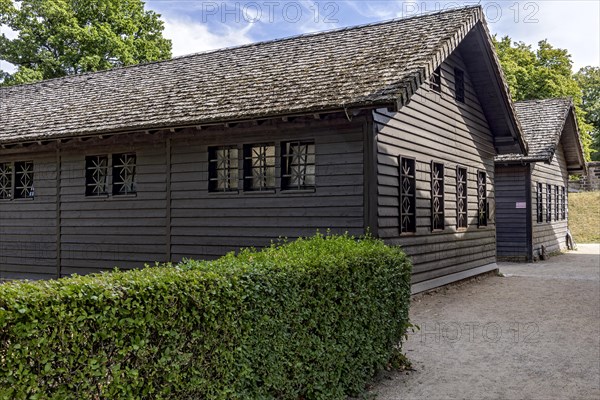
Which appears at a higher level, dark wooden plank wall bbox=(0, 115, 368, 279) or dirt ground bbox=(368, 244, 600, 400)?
dark wooden plank wall bbox=(0, 115, 368, 279)

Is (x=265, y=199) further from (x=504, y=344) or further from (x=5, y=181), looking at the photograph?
(x=5, y=181)

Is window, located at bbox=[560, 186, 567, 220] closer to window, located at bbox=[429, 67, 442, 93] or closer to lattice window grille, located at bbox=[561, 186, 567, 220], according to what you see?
lattice window grille, located at bbox=[561, 186, 567, 220]

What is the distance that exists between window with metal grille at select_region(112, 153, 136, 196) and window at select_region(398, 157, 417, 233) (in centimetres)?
598

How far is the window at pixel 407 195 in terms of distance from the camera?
38.5 ft

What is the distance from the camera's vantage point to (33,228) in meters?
14.8

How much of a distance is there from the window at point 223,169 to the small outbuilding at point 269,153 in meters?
0.03

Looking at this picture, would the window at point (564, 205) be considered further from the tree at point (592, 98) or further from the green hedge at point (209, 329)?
the tree at point (592, 98)

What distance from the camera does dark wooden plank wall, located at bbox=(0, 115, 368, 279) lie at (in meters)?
11.0

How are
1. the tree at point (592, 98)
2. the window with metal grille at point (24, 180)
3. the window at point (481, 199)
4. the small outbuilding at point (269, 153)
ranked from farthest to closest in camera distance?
the tree at point (592, 98), the window at point (481, 199), the window with metal grille at point (24, 180), the small outbuilding at point (269, 153)

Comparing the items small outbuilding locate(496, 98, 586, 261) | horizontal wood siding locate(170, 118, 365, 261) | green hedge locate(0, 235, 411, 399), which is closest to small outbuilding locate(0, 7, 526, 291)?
horizontal wood siding locate(170, 118, 365, 261)

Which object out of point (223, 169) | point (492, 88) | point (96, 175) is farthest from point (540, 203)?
point (96, 175)

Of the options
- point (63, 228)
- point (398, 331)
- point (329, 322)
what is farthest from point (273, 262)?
point (63, 228)

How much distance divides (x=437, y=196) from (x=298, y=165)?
12.5 feet

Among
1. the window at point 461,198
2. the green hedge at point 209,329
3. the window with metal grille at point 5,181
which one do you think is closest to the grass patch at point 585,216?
the window at point 461,198
